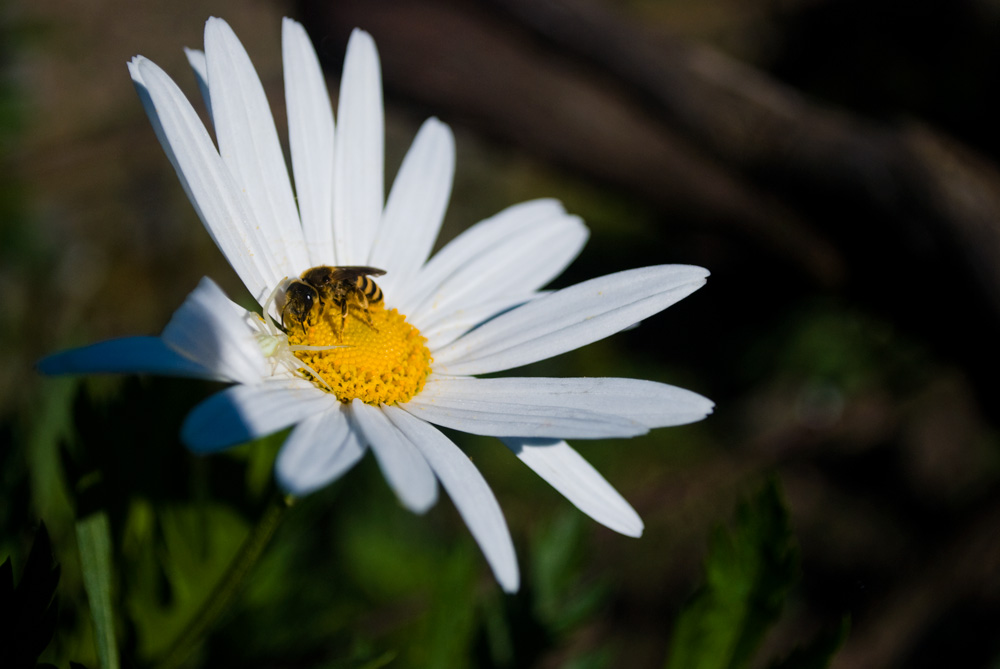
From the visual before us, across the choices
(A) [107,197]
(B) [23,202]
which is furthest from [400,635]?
(A) [107,197]

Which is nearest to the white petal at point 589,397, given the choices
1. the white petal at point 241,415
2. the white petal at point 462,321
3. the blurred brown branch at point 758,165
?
the white petal at point 462,321

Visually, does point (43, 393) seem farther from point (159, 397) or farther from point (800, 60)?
point (800, 60)

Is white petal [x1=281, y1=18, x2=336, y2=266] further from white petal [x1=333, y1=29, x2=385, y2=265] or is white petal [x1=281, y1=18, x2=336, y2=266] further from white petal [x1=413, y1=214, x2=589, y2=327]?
white petal [x1=413, y1=214, x2=589, y2=327]

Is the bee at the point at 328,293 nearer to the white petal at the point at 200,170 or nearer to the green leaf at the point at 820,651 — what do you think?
the white petal at the point at 200,170

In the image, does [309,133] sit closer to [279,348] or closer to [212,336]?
[279,348]

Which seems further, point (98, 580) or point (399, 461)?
point (98, 580)

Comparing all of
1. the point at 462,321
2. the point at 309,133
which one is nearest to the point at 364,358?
the point at 462,321

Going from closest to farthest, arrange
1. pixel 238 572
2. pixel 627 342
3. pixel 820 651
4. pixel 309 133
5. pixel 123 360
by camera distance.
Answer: pixel 123 360 < pixel 238 572 < pixel 820 651 < pixel 309 133 < pixel 627 342
